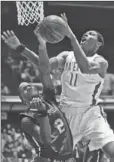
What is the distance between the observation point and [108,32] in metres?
5.99

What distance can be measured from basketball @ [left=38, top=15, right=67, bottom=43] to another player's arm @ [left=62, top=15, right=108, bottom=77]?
0.38ft

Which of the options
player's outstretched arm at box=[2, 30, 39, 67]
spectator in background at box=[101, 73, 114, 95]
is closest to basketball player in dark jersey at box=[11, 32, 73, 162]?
player's outstretched arm at box=[2, 30, 39, 67]

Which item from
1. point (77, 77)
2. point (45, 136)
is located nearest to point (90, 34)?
point (77, 77)

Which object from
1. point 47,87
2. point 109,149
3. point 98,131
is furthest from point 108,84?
point 109,149

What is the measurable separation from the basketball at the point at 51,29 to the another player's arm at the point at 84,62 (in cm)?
12

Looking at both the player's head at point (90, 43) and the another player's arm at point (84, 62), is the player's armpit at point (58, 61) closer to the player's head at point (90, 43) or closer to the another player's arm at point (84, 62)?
the player's head at point (90, 43)

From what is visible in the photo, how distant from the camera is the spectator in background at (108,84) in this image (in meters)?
6.71

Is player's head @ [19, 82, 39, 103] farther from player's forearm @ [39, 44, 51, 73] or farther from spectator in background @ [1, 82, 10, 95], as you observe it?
spectator in background @ [1, 82, 10, 95]

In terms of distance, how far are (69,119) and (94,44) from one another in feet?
2.08

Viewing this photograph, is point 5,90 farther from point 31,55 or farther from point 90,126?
point 90,126

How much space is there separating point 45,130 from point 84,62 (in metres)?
0.79

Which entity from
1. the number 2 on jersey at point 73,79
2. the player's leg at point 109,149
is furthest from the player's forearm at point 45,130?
the player's leg at point 109,149

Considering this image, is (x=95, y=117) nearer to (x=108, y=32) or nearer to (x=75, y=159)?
(x=75, y=159)

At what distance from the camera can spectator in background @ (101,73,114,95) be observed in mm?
6713
